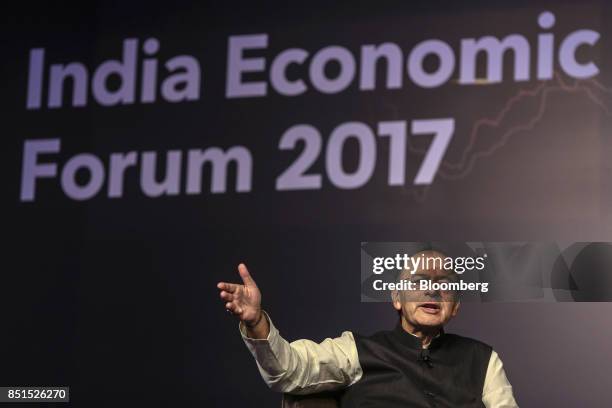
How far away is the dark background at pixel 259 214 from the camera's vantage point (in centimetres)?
405

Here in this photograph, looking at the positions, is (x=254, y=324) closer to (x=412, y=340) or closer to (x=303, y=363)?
(x=303, y=363)

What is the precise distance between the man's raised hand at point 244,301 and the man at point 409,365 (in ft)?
0.36

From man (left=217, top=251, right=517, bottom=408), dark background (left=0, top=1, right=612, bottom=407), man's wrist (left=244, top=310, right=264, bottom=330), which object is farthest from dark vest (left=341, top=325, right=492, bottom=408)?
dark background (left=0, top=1, right=612, bottom=407)

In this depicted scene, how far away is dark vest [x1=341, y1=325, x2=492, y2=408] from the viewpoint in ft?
9.91

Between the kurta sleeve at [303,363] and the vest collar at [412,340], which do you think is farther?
the vest collar at [412,340]

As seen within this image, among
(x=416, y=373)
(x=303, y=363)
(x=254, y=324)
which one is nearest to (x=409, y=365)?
(x=416, y=373)

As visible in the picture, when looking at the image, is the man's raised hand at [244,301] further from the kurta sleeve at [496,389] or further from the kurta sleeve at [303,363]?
the kurta sleeve at [496,389]

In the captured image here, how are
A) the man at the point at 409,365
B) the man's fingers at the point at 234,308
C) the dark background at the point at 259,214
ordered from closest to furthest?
1. the man's fingers at the point at 234,308
2. the man at the point at 409,365
3. the dark background at the point at 259,214

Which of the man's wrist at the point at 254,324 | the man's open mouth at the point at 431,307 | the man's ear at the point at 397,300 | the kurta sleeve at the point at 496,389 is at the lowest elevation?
the kurta sleeve at the point at 496,389

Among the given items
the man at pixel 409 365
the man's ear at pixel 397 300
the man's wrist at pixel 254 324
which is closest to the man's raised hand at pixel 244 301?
the man's wrist at pixel 254 324

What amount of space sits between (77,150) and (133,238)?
49 centimetres

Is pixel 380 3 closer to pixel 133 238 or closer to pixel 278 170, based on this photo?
pixel 278 170

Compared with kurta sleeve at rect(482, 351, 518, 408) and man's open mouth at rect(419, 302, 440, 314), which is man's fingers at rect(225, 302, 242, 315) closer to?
man's open mouth at rect(419, 302, 440, 314)

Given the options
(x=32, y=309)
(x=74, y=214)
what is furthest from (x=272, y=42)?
(x=32, y=309)
